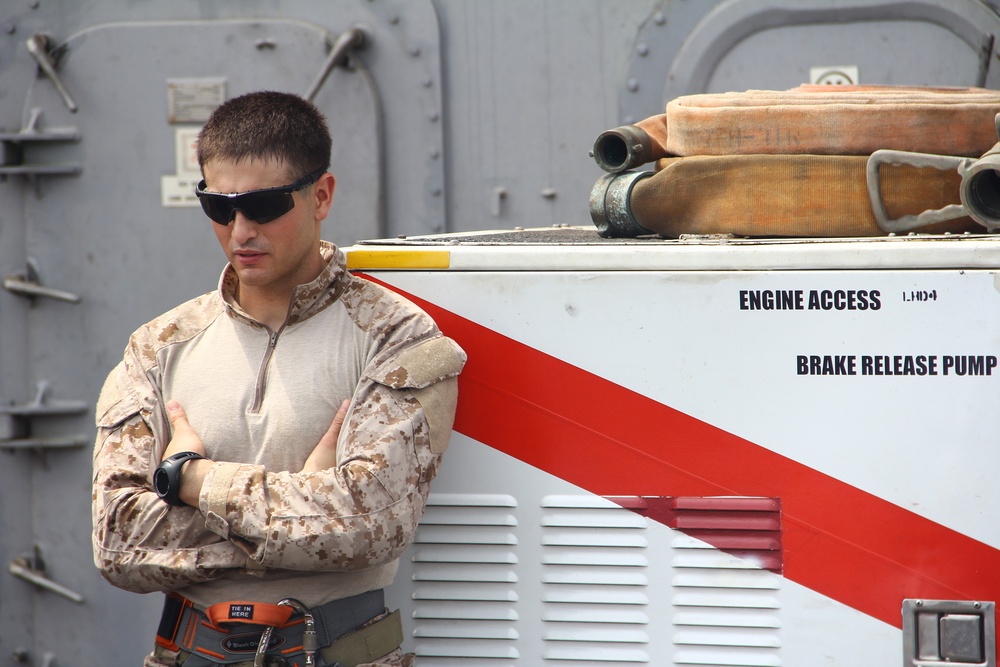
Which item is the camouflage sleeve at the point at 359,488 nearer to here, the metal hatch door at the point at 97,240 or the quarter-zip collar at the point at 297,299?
the quarter-zip collar at the point at 297,299

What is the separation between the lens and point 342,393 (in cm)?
165

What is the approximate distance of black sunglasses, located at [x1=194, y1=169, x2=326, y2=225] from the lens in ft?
5.22

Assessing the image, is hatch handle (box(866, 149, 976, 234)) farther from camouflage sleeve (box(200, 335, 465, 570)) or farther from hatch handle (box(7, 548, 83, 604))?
hatch handle (box(7, 548, 83, 604))

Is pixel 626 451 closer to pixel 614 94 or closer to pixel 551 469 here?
pixel 551 469

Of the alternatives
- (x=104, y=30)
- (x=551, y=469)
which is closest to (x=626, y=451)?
(x=551, y=469)

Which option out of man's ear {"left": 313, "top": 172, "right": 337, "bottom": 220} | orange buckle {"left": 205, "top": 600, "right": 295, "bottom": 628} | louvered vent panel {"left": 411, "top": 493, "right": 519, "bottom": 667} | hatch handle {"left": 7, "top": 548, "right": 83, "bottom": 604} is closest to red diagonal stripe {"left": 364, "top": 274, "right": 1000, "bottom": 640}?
louvered vent panel {"left": 411, "top": 493, "right": 519, "bottom": 667}

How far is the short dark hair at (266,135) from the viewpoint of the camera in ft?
5.32

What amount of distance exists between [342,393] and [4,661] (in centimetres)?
217

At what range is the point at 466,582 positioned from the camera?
185cm

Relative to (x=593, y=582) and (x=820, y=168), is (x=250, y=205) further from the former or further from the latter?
(x=820, y=168)

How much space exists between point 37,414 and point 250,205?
1.91 meters

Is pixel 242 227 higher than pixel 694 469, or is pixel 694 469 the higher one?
pixel 242 227

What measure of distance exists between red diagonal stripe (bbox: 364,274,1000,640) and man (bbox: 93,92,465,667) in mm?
153

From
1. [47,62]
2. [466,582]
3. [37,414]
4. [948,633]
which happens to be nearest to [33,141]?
[47,62]
